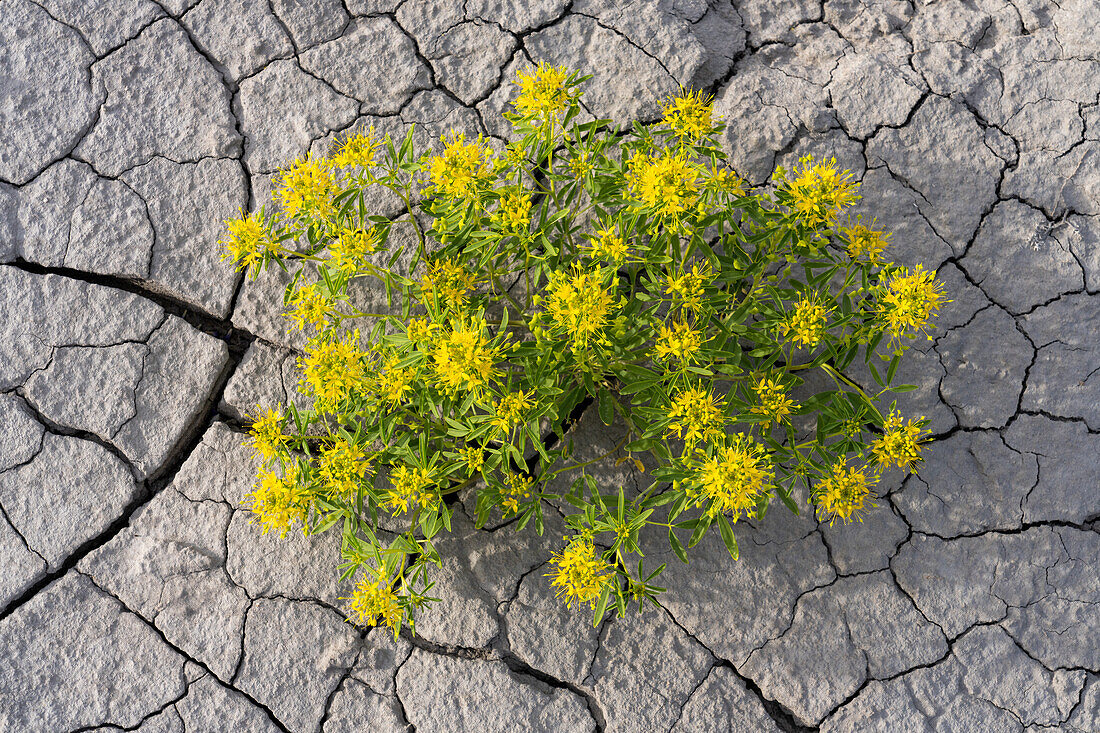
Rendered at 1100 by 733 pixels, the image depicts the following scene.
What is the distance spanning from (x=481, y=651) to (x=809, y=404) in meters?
1.56

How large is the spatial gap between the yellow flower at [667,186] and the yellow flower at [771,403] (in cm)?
66

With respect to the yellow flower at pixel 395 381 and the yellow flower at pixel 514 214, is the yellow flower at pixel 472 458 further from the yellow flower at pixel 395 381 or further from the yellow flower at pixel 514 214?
the yellow flower at pixel 514 214

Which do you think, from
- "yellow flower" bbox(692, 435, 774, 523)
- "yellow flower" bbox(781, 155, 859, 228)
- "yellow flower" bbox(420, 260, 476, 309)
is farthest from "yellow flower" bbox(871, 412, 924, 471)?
"yellow flower" bbox(420, 260, 476, 309)

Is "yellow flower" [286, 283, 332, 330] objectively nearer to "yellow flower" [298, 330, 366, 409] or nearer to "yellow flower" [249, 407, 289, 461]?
"yellow flower" [298, 330, 366, 409]

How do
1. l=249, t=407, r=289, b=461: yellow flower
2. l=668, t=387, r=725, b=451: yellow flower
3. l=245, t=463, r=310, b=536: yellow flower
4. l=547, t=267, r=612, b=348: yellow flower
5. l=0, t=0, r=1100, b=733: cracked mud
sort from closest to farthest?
l=547, t=267, r=612, b=348: yellow flower < l=668, t=387, r=725, b=451: yellow flower < l=245, t=463, r=310, b=536: yellow flower < l=249, t=407, r=289, b=461: yellow flower < l=0, t=0, r=1100, b=733: cracked mud

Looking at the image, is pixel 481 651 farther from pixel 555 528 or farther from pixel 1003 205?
pixel 1003 205

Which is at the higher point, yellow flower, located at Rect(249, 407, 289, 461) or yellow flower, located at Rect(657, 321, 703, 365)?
yellow flower, located at Rect(249, 407, 289, 461)

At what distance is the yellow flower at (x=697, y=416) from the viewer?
240 centimetres

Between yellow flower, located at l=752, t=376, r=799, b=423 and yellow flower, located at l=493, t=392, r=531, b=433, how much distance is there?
0.79 metres

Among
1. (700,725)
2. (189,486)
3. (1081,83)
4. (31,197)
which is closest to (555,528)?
(700,725)

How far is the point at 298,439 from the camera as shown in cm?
266

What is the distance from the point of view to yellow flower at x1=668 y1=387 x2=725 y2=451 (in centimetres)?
Answer: 240

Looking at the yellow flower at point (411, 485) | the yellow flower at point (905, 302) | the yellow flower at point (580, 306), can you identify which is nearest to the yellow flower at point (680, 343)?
the yellow flower at point (580, 306)

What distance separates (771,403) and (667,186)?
2.71ft
